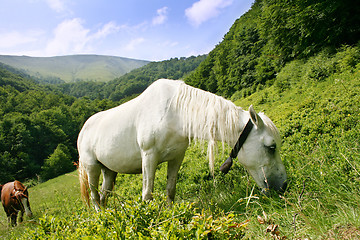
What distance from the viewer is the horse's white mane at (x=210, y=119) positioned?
91.7 inches

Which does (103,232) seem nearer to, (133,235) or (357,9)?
(133,235)

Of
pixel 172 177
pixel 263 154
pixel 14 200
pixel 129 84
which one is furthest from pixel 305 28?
pixel 129 84

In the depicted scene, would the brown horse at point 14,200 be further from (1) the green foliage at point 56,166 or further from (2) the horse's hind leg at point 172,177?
(1) the green foliage at point 56,166

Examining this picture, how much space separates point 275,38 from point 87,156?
735 inches

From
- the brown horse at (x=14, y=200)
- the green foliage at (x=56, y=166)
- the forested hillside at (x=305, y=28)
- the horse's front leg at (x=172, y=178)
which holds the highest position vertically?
the forested hillside at (x=305, y=28)

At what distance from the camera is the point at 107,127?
319 centimetres

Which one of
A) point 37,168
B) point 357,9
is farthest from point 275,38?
point 37,168

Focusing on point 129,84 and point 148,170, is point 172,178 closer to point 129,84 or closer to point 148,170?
point 148,170

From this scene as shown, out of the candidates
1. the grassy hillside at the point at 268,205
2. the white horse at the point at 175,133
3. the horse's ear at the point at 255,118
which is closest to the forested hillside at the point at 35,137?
the white horse at the point at 175,133

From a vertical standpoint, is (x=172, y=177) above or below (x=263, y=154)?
below

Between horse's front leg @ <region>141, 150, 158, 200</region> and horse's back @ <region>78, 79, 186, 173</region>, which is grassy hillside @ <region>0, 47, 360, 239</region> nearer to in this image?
horse's front leg @ <region>141, 150, 158, 200</region>

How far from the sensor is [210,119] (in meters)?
2.35

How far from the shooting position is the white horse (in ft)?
7.50

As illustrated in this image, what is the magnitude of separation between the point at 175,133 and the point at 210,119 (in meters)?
0.55
